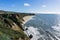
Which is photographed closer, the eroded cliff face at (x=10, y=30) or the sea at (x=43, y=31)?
the eroded cliff face at (x=10, y=30)

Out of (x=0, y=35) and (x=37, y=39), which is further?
(x=37, y=39)

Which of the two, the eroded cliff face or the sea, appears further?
the sea

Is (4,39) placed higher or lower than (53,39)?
higher

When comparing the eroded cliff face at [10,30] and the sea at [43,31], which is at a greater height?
the eroded cliff face at [10,30]

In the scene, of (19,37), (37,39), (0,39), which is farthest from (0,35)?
(37,39)

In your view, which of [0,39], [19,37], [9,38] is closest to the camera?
[0,39]

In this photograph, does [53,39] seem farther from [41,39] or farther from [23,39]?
[23,39]

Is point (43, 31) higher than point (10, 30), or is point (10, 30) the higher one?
point (10, 30)

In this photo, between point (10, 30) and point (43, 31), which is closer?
point (10, 30)

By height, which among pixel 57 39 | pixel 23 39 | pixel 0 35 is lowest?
pixel 57 39

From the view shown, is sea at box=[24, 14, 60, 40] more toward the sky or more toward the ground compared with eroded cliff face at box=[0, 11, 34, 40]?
more toward the ground

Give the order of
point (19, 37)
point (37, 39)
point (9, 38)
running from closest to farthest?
point (9, 38)
point (19, 37)
point (37, 39)
